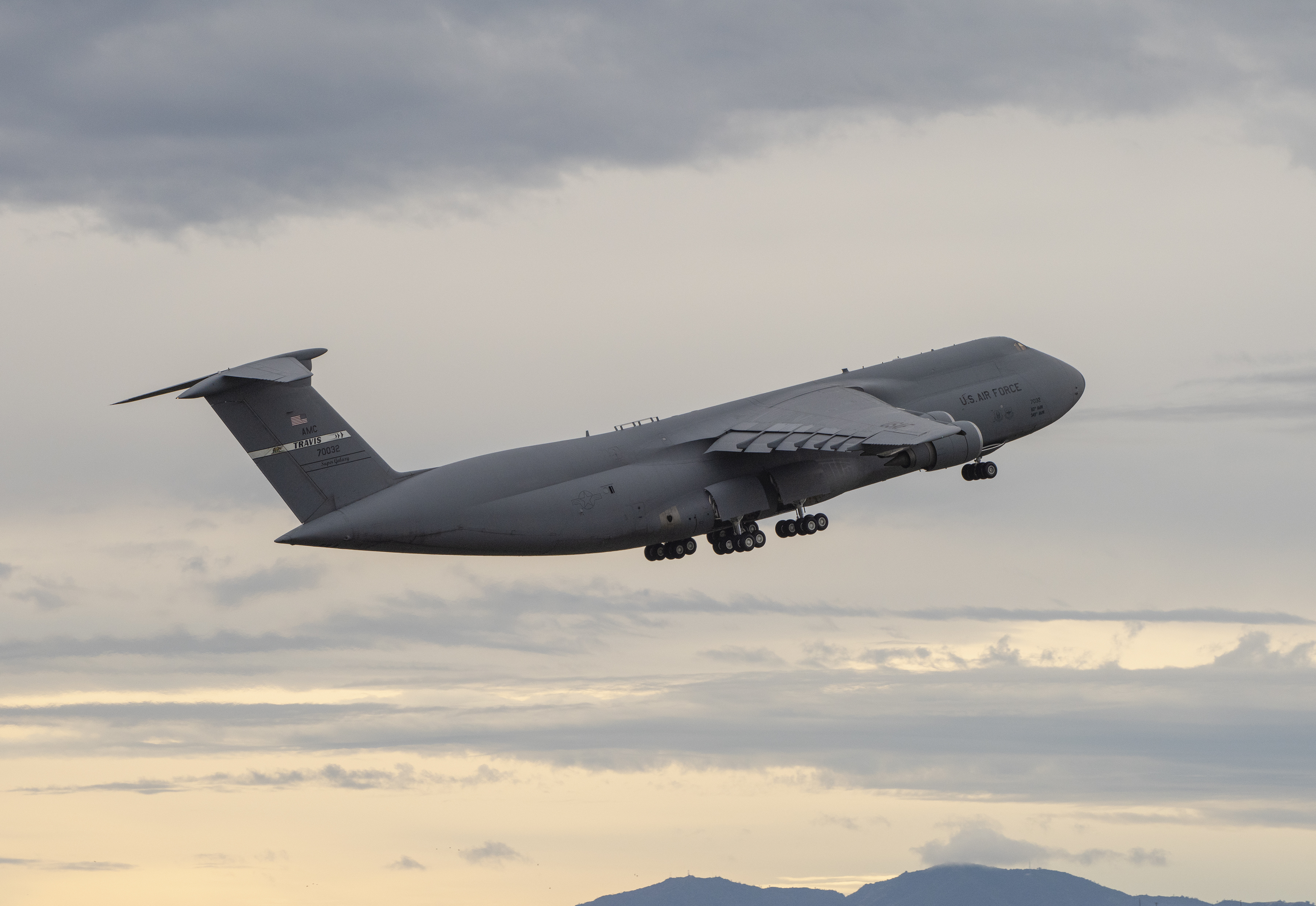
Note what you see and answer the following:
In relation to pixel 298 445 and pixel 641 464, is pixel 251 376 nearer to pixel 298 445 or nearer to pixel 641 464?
pixel 298 445

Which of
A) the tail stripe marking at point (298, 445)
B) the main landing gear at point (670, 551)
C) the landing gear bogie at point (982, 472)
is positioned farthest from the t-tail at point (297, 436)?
the landing gear bogie at point (982, 472)

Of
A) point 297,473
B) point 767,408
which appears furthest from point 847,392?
point 297,473

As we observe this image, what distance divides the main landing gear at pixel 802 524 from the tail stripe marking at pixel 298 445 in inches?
398

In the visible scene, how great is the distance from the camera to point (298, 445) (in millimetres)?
29453

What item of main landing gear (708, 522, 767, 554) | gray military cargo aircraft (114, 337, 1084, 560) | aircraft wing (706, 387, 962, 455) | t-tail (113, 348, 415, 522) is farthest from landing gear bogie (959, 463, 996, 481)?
t-tail (113, 348, 415, 522)

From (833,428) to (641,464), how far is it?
13.3 feet

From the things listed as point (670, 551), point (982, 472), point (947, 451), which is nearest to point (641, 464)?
point (670, 551)

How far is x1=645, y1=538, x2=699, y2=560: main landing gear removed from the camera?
34344mm

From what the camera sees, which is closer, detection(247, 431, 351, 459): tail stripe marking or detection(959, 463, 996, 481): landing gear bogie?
detection(247, 431, 351, 459): tail stripe marking

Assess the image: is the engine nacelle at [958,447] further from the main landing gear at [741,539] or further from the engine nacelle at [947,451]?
the main landing gear at [741,539]

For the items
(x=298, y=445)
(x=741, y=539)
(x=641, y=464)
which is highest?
(x=298, y=445)

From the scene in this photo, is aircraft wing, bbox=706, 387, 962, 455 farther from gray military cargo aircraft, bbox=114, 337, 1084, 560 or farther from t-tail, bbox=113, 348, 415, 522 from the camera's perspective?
t-tail, bbox=113, 348, 415, 522

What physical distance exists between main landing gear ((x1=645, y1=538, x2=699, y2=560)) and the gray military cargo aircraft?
0.03 meters

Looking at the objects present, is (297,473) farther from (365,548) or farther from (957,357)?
(957,357)
